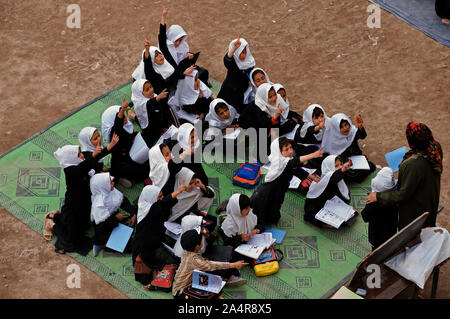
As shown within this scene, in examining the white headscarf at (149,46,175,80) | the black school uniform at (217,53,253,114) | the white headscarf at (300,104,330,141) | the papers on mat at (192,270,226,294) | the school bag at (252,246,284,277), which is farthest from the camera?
the black school uniform at (217,53,253,114)

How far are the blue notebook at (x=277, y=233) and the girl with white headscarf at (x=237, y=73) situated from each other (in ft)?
7.58

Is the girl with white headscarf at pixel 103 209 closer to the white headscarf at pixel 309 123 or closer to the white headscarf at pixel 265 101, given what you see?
the white headscarf at pixel 265 101

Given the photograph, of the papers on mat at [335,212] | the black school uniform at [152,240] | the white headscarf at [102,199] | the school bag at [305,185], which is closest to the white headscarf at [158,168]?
the black school uniform at [152,240]

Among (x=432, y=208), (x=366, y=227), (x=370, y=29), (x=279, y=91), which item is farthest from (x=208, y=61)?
(x=432, y=208)

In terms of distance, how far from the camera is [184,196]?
771cm

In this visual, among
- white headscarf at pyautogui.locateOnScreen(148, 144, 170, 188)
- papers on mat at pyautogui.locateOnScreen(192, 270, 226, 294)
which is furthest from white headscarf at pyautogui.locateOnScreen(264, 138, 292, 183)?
papers on mat at pyautogui.locateOnScreen(192, 270, 226, 294)

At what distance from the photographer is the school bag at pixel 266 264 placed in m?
7.26

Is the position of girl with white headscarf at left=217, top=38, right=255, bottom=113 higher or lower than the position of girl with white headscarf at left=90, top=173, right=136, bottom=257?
higher

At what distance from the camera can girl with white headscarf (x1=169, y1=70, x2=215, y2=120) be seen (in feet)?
30.8

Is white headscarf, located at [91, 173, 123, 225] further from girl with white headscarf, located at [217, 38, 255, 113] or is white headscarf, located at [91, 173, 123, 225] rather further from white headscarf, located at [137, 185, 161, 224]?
girl with white headscarf, located at [217, 38, 255, 113]

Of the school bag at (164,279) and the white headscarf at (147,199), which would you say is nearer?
the school bag at (164,279)

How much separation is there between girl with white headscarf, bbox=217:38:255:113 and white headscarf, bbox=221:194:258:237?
2.47 meters

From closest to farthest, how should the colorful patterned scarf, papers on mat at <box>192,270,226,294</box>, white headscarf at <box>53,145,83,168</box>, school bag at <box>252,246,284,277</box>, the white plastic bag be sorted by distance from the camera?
the colorful patterned scarf
the white plastic bag
papers on mat at <box>192,270,226,294</box>
school bag at <box>252,246,284,277</box>
white headscarf at <box>53,145,83,168</box>

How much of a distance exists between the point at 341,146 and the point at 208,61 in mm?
3138
